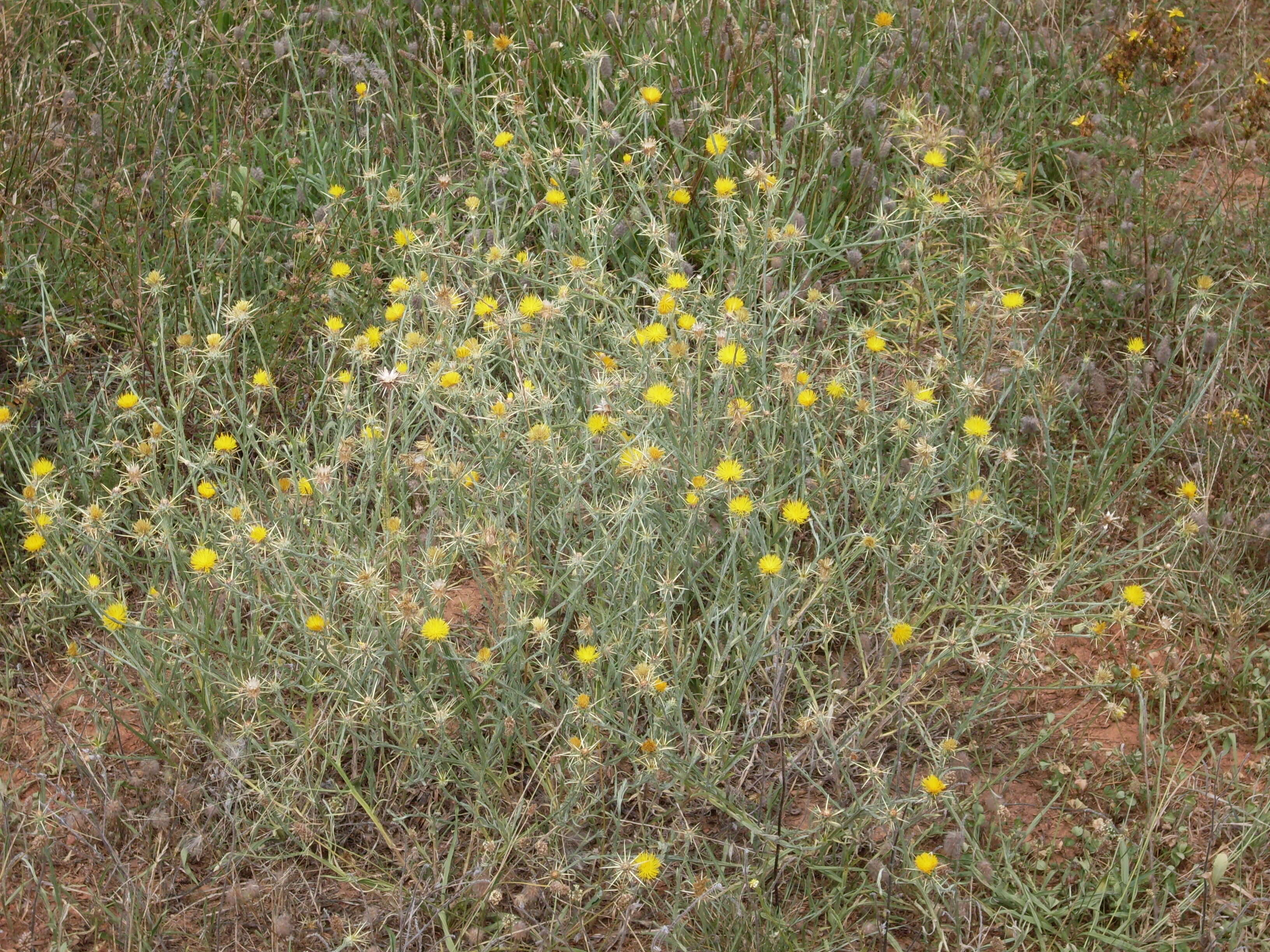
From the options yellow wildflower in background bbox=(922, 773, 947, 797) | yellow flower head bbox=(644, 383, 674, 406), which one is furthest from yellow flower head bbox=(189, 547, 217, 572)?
yellow wildflower in background bbox=(922, 773, 947, 797)

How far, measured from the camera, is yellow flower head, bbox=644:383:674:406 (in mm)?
2152

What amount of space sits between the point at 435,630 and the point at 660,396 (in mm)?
570

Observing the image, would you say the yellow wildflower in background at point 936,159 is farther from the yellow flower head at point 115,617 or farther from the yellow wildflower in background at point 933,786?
the yellow flower head at point 115,617

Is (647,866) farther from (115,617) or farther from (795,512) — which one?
(115,617)

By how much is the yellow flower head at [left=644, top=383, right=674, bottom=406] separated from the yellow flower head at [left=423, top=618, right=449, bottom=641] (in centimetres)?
54

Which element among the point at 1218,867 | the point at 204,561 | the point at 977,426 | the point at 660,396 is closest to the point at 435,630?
the point at 204,561

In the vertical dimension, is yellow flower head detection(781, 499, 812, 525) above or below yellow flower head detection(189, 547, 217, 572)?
above

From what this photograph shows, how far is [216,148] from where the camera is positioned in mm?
3455

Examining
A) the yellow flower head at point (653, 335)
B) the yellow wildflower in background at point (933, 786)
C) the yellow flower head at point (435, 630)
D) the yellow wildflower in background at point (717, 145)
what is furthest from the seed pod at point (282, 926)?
the yellow wildflower in background at point (717, 145)

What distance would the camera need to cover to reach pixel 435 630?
1910mm

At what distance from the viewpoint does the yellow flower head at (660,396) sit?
7.06ft

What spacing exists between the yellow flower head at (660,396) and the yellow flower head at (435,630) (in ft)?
1.77

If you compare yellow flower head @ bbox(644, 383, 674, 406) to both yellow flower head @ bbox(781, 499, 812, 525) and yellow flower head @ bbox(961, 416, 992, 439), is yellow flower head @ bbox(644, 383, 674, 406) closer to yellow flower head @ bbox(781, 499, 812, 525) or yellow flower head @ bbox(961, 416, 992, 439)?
yellow flower head @ bbox(781, 499, 812, 525)

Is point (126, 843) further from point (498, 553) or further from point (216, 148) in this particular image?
point (216, 148)
